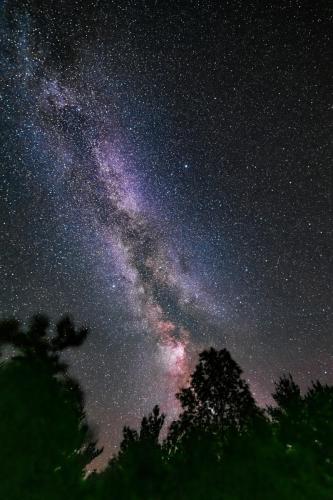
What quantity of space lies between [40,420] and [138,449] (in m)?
4.30

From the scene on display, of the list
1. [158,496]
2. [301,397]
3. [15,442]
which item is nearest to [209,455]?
[158,496]

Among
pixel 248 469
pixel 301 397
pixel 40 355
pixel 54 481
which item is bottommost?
pixel 54 481

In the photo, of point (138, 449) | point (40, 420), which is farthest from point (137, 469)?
point (40, 420)

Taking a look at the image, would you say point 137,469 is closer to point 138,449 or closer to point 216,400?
point 138,449

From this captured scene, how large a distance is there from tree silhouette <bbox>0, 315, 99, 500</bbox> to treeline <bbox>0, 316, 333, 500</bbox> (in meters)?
0.03

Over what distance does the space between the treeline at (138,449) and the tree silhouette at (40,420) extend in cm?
3

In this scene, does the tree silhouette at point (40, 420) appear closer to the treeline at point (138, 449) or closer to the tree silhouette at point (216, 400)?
the treeline at point (138, 449)

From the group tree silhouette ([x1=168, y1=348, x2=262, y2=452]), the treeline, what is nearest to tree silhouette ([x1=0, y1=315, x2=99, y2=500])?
the treeline

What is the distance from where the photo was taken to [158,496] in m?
12.2

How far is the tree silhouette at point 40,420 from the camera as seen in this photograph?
10.5 meters

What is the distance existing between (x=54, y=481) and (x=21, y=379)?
3597 mm

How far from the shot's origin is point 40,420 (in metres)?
11.5

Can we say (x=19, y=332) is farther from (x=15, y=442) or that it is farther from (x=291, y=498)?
(x=291, y=498)

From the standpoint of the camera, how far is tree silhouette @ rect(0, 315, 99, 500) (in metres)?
10.5
